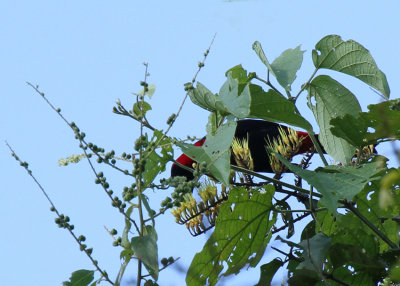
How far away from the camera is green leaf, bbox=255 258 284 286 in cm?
125

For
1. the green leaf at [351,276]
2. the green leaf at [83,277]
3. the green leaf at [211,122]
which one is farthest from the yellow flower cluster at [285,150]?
the green leaf at [83,277]

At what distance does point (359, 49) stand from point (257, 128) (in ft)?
6.24

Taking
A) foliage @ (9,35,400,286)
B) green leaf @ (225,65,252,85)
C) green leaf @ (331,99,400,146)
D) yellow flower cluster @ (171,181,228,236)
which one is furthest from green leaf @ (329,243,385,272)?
yellow flower cluster @ (171,181,228,236)

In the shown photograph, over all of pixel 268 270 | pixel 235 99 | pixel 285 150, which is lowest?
pixel 268 270

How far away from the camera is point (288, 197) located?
5.76 ft

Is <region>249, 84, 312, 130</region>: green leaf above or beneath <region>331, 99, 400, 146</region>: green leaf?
above

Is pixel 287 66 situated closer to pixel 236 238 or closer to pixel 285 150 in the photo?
pixel 236 238

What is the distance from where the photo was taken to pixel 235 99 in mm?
1039

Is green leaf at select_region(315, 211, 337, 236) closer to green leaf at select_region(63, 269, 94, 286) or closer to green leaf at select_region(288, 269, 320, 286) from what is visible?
green leaf at select_region(288, 269, 320, 286)

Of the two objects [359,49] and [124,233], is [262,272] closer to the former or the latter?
[124,233]

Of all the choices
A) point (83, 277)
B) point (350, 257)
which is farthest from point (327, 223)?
point (83, 277)

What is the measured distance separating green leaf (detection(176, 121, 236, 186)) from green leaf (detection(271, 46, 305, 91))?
0.92ft

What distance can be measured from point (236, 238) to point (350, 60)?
0.47 m

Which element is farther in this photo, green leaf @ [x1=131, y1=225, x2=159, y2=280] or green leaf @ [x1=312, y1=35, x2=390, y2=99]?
green leaf @ [x1=312, y1=35, x2=390, y2=99]
